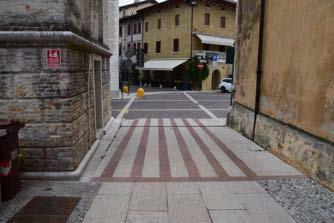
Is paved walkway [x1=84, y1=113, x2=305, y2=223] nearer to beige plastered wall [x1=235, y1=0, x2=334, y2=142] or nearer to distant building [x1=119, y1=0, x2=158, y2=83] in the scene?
beige plastered wall [x1=235, y1=0, x2=334, y2=142]

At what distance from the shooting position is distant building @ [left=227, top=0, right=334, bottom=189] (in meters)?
6.39

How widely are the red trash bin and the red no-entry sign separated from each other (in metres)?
1.23

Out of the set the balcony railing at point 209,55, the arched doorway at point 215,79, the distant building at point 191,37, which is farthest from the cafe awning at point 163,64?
the arched doorway at point 215,79

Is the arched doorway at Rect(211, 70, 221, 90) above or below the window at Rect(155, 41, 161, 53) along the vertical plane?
below

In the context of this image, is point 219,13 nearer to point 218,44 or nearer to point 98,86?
point 218,44

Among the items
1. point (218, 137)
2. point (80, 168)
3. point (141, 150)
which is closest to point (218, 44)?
point (218, 137)

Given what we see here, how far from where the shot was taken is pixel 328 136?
6.29 metres

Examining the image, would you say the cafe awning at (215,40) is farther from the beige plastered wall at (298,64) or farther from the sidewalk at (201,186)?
→ the sidewalk at (201,186)

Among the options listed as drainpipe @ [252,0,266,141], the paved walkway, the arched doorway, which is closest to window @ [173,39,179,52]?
the arched doorway

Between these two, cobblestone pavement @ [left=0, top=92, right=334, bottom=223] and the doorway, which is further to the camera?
the doorway

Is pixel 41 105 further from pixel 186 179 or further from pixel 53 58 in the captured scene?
pixel 186 179

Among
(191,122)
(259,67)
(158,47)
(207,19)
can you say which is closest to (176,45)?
(158,47)

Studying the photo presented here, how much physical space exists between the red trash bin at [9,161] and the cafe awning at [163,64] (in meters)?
30.7

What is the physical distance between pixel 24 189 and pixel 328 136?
5686mm
